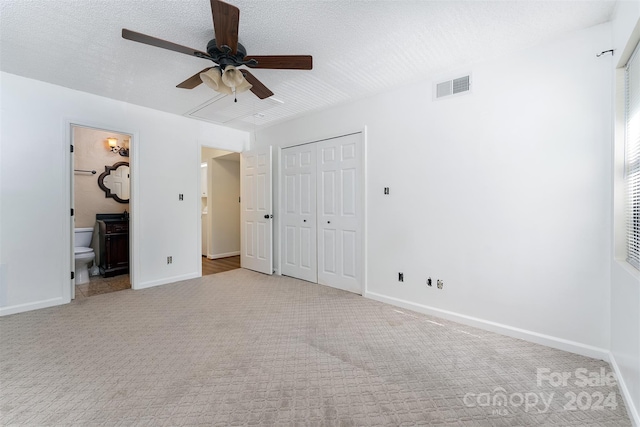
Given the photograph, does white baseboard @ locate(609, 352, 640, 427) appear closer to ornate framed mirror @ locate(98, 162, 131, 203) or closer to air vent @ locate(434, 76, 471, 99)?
air vent @ locate(434, 76, 471, 99)

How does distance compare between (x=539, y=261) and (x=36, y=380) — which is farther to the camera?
(x=539, y=261)

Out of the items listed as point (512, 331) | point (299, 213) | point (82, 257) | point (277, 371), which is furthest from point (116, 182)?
point (512, 331)

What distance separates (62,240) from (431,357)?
4178 mm

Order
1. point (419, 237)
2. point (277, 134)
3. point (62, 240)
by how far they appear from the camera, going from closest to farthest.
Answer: point (419, 237) < point (62, 240) < point (277, 134)

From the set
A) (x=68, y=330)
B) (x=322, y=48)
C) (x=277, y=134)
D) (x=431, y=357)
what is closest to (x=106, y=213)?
(x=68, y=330)

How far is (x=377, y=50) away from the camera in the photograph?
2.45m

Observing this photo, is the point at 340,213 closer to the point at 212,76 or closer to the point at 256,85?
the point at 256,85

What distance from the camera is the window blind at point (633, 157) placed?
5.61ft

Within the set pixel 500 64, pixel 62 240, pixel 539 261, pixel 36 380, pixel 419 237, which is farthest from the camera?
pixel 62 240

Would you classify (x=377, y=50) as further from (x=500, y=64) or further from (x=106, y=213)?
(x=106, y=213)

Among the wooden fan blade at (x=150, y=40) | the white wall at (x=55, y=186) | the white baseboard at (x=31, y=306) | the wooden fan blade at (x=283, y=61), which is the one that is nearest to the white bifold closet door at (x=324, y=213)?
the wooden fan blade at (x=283, y=61)

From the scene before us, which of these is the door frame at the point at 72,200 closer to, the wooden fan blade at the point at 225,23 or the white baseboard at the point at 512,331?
the wooden fan blade at the point at 225,23

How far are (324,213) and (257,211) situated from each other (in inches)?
56.5

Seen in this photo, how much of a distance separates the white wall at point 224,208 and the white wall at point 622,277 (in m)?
6.18
